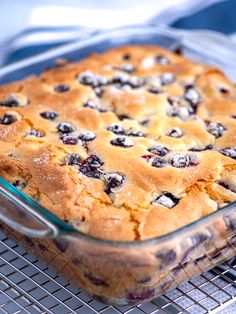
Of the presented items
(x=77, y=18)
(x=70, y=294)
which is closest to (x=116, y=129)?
(x=70, y=294)

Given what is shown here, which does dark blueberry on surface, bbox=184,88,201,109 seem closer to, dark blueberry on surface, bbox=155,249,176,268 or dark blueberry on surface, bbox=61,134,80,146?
dark blueberry on surface, bbox=61,134,80,146

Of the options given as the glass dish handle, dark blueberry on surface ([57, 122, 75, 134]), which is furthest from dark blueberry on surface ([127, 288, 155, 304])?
dark blueberry on surface ([57, 122, 75, 134])

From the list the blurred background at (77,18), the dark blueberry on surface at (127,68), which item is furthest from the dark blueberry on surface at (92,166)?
the blurred background at (77,18)

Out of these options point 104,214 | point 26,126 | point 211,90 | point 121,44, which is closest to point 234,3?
point 121,44

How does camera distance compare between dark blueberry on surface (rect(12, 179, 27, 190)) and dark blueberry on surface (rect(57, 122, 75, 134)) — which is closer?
dark blueberry on surface (rect(12, 179, 27, 190))

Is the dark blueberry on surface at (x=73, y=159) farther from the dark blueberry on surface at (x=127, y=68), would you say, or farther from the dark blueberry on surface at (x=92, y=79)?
the dark blueberry on surface at (x=127, y=68)

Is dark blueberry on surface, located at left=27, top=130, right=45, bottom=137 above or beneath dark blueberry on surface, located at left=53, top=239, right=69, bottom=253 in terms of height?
above

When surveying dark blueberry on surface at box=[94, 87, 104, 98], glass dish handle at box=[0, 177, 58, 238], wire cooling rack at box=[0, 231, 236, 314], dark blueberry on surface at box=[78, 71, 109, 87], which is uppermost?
glass dish handle at box=[0, 177, 58, 238]
